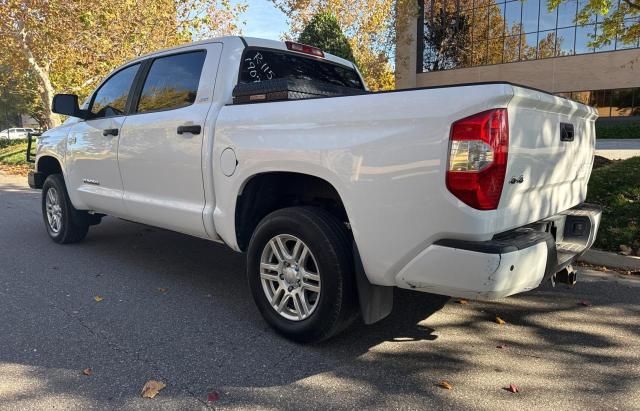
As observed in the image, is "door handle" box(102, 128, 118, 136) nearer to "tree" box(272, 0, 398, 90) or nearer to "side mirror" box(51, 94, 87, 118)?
"side mirror" box(51, 94, 87, 118)

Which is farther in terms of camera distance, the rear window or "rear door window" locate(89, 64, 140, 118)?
"rear door window" locate(89, 64, 140, 118)

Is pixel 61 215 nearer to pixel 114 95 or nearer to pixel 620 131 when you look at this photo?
pixel 114 95

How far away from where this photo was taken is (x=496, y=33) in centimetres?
3328

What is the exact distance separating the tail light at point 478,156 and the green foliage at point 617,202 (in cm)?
371

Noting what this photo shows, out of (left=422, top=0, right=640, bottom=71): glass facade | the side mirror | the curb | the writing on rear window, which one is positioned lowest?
the curb

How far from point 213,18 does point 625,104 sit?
84.4 feet

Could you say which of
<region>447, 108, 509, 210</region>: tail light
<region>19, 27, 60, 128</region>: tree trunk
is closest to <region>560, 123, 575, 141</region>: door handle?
<region>447, 108, 509, 210</region>: tail light

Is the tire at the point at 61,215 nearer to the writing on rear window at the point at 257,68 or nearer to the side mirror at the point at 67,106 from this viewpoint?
the side mirror at the point at 67,106

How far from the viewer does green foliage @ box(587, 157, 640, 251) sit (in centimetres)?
552

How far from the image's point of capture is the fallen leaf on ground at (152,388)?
2762 millimetres

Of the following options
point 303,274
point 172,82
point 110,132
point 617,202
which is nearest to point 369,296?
point 303,274

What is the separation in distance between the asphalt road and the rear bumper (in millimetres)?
614

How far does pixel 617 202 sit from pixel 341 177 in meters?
4.95

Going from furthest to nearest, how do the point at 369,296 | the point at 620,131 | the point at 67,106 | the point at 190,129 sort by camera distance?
the point at 620,131 → the point at 67,106 → the point at 190,129 → the point at 369,296
